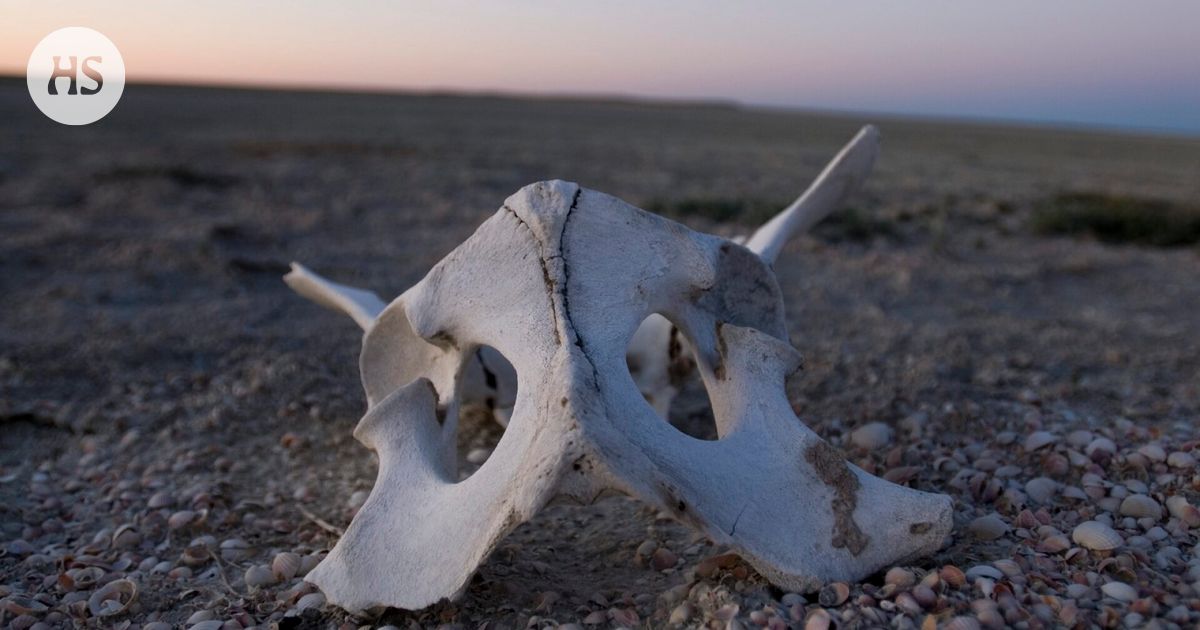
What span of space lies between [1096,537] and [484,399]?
2.06 m

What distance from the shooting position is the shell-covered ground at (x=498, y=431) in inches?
89.0

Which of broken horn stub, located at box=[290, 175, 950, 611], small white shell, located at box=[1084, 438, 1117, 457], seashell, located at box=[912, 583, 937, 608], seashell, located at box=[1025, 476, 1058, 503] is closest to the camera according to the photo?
broken horn stub, located at box=[290, 175, 950, 611]

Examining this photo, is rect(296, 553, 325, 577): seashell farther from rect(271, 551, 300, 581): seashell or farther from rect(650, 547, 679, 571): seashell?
rect(650, 547, 679, 571): seashell

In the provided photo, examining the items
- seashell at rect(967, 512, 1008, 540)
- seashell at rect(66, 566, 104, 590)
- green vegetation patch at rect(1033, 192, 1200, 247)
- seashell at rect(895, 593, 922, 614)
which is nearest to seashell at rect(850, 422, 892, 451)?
seashell at rect(967, 512, 1008, 540)

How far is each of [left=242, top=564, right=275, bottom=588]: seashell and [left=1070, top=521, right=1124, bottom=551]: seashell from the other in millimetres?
2197

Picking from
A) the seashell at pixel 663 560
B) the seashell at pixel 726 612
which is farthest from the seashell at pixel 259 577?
the seashell at pixel 726 612

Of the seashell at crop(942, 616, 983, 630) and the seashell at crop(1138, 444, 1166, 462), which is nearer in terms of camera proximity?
the seashell at crop(942, 616, 983, 630)

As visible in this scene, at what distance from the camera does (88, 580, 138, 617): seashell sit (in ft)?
8.14

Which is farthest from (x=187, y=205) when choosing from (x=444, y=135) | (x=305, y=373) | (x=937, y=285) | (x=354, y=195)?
(x=444, y=135)

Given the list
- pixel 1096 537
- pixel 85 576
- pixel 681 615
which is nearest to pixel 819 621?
pixel 681 615

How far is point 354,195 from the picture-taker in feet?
31.6

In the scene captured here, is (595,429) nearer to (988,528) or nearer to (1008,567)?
(1008,567)

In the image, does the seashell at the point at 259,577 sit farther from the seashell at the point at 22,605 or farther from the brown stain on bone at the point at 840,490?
the brown stain on bone at the point at 840,490

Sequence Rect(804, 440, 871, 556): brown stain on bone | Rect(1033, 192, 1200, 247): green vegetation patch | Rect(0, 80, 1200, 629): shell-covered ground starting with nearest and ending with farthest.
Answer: Rect(804, 440, 871, 556): brown stain on bone
Rect(0, 80, 1200, 629): shell-covered ground
Rect(1033, 192, 1200, 247): green vegetation patch
